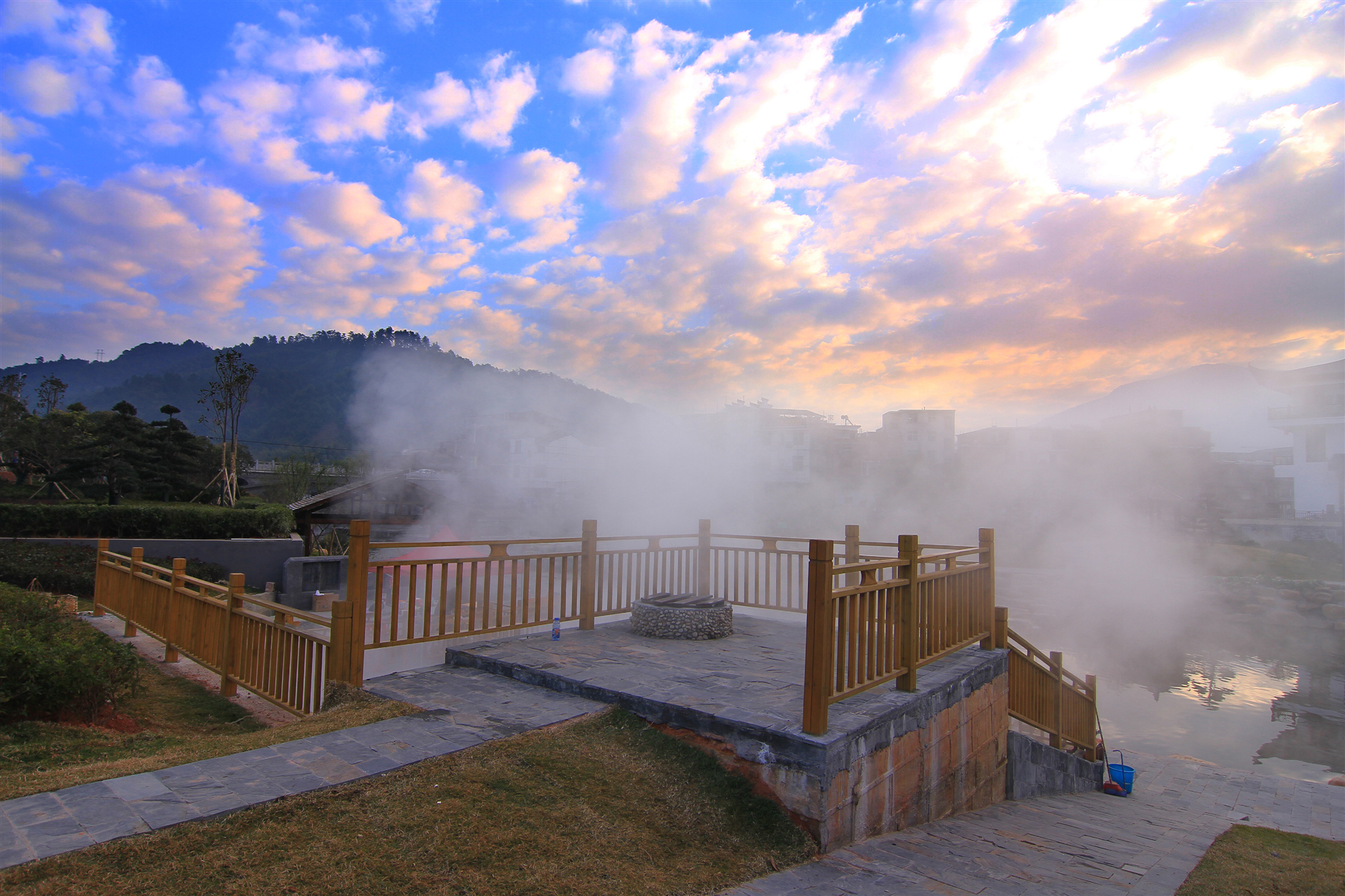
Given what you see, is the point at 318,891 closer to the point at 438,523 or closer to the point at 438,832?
the point at 438,832

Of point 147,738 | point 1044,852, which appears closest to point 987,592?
point 1044,852

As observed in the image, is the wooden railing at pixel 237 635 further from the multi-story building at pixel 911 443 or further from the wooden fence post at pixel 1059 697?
the multi-story building at pixel 911 443

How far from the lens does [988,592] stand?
554 centimetres

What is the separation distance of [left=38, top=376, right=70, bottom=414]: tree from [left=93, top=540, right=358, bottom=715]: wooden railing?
33045mm

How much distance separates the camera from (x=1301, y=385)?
31375 millimetres

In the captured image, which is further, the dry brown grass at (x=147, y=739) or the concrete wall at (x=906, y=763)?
the concrete wall at (x=906, y=763)

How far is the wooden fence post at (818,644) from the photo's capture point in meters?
3.28

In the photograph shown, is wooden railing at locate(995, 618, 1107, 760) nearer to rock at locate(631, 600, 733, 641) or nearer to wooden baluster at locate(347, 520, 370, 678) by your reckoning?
rock at locate(631, 600, 733, 641)

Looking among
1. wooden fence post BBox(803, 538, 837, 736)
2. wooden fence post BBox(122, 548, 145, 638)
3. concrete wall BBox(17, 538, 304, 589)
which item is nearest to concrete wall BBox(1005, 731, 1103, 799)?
wooden fence post BBox(803, 538, 837, 736)

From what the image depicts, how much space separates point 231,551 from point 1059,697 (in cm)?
1689

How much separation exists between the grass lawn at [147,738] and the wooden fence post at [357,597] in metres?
0.21

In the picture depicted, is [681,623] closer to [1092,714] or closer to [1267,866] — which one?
[1267,866]

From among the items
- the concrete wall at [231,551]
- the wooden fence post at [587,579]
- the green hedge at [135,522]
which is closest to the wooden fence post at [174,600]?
the wooden fence post at [587,579]

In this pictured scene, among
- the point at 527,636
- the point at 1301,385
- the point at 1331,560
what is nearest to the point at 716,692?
the point at 527,636
